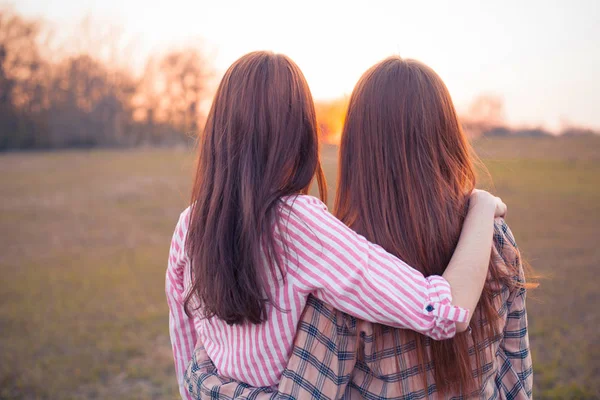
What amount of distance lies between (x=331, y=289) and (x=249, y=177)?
15.8 inches

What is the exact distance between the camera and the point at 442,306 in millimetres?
1310

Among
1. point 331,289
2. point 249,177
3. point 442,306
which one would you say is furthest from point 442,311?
point 249,177

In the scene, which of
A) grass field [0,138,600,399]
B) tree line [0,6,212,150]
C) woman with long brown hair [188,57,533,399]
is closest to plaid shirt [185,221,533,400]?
woman with long brown hair [188,57,533,399]

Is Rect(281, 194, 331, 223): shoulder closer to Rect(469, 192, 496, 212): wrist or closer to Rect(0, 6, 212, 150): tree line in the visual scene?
Rect(469, 192, 496, 212): wrist

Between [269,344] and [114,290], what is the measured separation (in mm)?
6059

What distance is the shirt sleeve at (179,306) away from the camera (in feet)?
5.51

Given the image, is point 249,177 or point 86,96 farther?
point 86,96

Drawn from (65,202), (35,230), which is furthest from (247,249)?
(65,202)

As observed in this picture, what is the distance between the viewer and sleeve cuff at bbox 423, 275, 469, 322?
131cm

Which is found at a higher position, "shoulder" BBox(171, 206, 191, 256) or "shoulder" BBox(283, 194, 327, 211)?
"shoulder" BBox(283, 194, 327, 211)

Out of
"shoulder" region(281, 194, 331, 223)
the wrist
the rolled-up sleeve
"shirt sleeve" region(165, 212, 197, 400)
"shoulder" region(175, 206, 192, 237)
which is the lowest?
"shirt sleeve" region(165, 212, 197, 400)

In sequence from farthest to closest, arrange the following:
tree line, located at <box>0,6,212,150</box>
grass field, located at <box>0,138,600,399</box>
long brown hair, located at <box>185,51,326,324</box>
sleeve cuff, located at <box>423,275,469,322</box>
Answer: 1. tree line, located at <box>0,6,212,150</box>
2. grass field, located at <box>0,138,600,399</box>
3. long brown hair, located at <box>185,51,326,324</box>
4. sleeve cuff, located at <box>423,275,469,322</box>

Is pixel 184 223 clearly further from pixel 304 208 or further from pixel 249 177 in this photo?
pixel 304 208

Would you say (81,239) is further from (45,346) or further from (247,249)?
(247,249)
